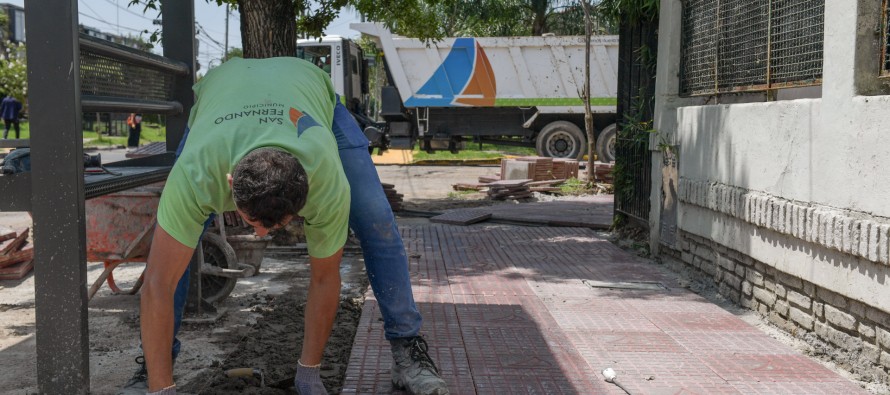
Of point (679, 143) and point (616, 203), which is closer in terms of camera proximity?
point (679, 143)

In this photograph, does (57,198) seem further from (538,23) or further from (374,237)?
(538,23)

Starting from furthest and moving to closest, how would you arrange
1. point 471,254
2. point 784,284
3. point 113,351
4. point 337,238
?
point 471,254 → point 784,284 → point 113,351 → point 337,238

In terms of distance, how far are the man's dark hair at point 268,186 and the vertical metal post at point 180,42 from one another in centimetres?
305

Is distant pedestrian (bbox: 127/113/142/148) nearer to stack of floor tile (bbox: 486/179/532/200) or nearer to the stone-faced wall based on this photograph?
stack of floor tile (bbox: 486/179/532/200)

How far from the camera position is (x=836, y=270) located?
15.8 feet

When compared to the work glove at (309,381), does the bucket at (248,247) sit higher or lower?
higher

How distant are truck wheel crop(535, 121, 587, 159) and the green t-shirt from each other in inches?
768

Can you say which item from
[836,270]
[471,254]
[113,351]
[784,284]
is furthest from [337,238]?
[471,254]

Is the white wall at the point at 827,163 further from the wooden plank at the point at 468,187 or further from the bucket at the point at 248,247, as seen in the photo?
the wooden plank at the point at 468,187

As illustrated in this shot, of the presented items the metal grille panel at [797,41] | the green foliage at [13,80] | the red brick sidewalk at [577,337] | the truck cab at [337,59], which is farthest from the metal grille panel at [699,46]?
the green foliage at [13,80]

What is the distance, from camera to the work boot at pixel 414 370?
395cm

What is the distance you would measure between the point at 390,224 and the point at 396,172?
18.0m

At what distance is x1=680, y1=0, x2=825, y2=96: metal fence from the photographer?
5.57 metres

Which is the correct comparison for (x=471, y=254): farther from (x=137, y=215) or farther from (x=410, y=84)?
(x=410, y=84)
